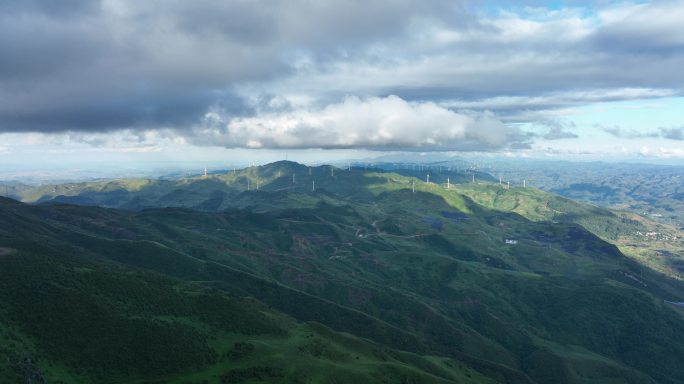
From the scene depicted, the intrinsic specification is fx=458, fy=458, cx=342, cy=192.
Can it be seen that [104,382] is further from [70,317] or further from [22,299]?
[22,299]

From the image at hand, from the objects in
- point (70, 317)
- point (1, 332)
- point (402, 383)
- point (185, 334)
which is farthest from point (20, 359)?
point (402, 383)

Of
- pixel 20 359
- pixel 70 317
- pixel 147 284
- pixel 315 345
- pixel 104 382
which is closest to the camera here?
pixel 20 359

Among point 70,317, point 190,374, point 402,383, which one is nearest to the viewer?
point 190,374

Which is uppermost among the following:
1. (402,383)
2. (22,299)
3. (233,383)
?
(22,299)

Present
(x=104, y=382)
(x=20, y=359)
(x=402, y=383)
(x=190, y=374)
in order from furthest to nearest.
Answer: (x=402, y=383), (x=190, y=374), (x=104, y=382), (x=20, y=359)

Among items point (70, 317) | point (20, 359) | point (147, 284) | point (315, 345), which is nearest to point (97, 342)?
point (70, 317)

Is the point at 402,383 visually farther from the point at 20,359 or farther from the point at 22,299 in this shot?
the point at 22,299

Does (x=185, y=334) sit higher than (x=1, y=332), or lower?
lower

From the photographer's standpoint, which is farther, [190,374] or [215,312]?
[215,312]

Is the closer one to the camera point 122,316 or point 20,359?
point 20,359
